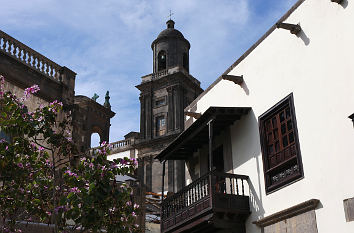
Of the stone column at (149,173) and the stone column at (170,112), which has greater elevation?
the stone column at (170,112)

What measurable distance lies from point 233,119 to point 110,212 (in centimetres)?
539

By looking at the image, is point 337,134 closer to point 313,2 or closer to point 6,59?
point 313,2

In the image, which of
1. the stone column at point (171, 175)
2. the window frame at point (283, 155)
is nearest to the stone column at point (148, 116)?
the stone column at point (171, 175)

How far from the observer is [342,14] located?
31.3 feet

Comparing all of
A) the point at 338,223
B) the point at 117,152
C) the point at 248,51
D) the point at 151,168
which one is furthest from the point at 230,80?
the point at 117,152

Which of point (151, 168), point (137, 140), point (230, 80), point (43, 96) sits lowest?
point (230, 80)

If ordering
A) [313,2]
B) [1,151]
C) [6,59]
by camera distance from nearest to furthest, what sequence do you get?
[1,151] < [313,2] < [6,59]

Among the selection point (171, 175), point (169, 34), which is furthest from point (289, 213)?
point (169, 34)

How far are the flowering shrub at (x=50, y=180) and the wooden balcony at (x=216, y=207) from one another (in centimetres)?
258

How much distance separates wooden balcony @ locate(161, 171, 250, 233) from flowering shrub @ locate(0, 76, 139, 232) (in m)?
2.58

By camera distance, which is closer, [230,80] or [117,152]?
[230,80]

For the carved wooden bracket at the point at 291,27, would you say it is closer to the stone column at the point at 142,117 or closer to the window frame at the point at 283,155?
the window frame at the point at 283,155

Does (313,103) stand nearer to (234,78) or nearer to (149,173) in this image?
(234,78)

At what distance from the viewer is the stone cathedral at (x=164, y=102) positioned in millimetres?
37781
